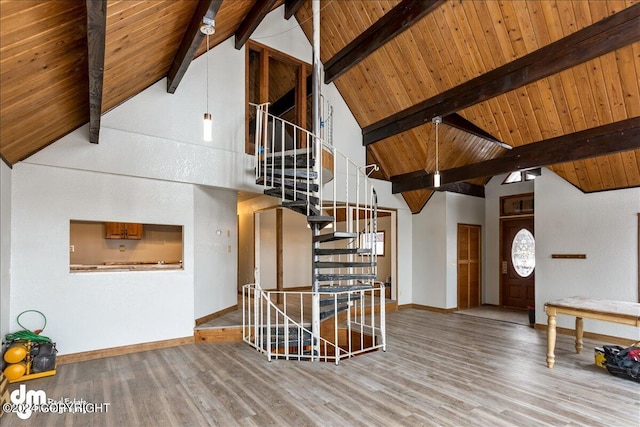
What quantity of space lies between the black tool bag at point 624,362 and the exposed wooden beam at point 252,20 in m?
6.22

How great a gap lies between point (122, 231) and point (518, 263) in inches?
333

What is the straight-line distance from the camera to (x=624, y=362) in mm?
4035

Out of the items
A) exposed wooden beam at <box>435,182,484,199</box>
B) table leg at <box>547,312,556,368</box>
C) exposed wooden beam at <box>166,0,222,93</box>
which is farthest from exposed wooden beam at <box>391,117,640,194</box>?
exposed wooden beam at <box>166,0,222,93</box>

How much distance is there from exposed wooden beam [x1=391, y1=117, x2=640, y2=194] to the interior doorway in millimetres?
2444

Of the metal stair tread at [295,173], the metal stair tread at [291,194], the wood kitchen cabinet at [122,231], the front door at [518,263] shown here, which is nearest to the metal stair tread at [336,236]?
the metal stair tread at [291,194]

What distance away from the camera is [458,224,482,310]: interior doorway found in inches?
326

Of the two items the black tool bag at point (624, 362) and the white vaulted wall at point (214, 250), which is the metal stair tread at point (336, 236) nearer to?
the white vaulted wall at point (214, 250)

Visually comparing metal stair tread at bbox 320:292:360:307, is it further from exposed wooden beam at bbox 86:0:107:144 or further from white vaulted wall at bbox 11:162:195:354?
exposed wooden beam at bbox 86:0:107:144

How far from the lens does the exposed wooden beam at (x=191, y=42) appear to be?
3.07m

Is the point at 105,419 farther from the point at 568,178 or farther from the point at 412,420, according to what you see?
the point at 568,178

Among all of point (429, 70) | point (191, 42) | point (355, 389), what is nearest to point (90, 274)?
point (191, 42)

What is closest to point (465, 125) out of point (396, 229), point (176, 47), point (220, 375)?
point (396, 229)

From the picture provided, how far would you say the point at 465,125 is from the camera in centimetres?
594

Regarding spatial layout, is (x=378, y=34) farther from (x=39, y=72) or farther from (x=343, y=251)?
(x=39, y=72)
